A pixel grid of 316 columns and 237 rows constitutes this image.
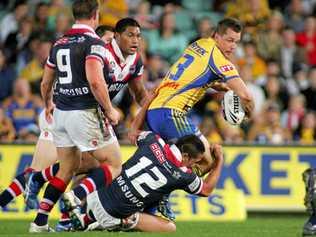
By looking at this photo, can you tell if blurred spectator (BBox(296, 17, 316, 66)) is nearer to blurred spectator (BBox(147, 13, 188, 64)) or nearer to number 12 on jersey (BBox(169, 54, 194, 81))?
blurred spectator (BBox(147, 13, 188, 64))

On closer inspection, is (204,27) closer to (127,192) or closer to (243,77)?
(243,77)

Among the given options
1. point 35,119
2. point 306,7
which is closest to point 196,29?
point 306,7

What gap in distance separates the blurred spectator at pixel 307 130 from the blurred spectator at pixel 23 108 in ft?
13.0

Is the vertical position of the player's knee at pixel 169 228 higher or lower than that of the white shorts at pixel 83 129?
lower

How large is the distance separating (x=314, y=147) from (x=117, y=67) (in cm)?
460

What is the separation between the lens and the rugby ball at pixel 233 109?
36.9 ft

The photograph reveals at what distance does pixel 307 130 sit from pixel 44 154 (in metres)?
5.73

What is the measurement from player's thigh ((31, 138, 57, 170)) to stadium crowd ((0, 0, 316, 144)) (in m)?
3.71

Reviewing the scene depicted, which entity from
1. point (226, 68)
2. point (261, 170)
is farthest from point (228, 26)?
point (261, 170)

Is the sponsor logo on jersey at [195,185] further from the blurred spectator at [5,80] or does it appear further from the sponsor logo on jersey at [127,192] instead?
the blurred spectator at [5,80]

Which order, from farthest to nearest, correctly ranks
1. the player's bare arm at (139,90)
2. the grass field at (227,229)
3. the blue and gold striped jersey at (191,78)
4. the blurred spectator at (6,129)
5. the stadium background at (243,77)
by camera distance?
the blurred spectator at (6,129), the stadium background at (243,77), the player's bare arm at (139,90), the blue and gold striped jersey at (191,78), the grass field at (227,229)

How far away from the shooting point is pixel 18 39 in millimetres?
18047

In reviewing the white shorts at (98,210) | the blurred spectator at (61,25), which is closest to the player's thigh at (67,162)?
the white shorts at (98,210)

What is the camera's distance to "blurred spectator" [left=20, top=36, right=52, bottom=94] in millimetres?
17000
